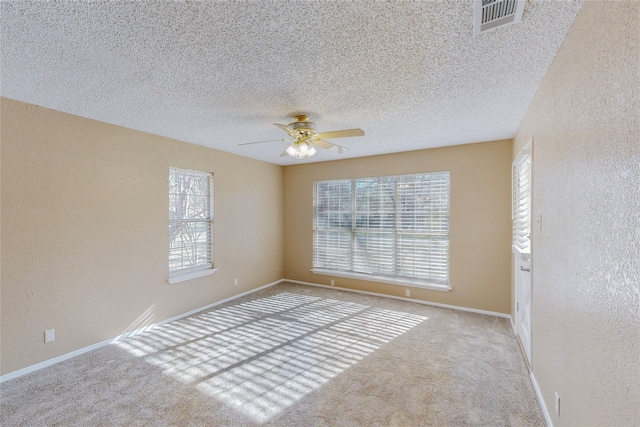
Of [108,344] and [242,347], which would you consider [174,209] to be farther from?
[242,347]

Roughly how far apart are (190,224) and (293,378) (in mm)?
2700

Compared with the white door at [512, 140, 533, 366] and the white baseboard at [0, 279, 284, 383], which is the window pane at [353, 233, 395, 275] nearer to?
the white door at [512, 140, 533, 366]

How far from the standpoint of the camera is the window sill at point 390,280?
4317 millimetres

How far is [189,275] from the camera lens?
13.2 ft

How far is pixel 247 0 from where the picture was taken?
1326 mm

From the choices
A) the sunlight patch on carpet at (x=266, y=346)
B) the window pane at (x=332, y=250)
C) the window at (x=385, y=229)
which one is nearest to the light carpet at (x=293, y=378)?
the sunlight patch on carpet at (x=266, y=346)

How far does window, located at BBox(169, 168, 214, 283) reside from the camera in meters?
3.93

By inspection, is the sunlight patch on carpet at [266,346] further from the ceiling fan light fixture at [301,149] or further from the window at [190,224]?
the ceiling fan light fixture at [301,149]

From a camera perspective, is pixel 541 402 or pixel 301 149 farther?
pixel 301 149

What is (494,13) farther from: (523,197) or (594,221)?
(523,197)

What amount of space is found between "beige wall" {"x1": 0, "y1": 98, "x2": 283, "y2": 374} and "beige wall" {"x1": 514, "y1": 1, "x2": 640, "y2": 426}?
403 centimetres

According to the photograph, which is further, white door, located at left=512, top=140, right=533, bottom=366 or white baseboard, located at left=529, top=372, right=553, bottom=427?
white door, located at left=512, top=140, right=533, bottom=366

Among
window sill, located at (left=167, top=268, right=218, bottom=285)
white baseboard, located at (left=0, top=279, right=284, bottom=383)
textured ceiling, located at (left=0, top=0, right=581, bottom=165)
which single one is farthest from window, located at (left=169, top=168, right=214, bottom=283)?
textured ceiling, located at (left=0, top=0, right=581, bottom=165)

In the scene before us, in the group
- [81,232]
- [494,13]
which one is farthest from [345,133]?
[81,232]
